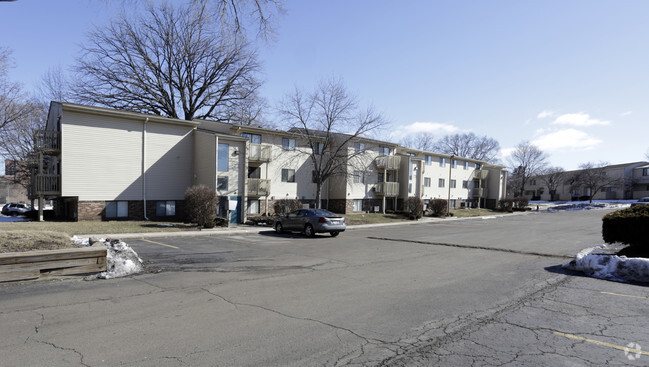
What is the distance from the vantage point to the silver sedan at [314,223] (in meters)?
19.2

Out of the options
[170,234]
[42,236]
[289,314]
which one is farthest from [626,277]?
[170,234]

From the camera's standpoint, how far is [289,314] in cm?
582

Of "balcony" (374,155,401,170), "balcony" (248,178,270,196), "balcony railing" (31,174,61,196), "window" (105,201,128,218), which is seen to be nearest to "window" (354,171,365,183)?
"balcony" (374,155,401,170)

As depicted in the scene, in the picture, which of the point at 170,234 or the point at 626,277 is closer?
the point at 626,277

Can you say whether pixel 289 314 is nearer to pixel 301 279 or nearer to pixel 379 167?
pixel 301 279

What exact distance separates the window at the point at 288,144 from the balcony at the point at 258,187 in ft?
13.7

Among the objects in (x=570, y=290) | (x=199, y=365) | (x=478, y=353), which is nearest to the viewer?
(x=199, y=365)

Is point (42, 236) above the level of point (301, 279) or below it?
above

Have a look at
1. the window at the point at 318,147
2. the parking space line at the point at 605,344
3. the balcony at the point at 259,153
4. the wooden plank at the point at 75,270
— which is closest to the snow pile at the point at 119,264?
the wooden plank at the point at 75,270

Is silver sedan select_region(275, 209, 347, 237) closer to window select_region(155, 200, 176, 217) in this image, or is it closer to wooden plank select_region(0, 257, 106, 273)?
window select_region(155, 200, 176, 217)

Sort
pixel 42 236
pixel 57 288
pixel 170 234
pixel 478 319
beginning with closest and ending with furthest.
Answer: pixel 478 319 → pixel 57 288 → pixel 42 236 → pixel 170 234

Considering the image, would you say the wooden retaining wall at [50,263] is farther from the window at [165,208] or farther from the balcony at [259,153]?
the balcony at [259,153]

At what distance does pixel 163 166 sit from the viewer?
85.9 ft

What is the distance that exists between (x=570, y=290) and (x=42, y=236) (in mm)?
13380
